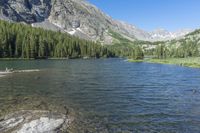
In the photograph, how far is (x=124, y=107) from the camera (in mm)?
46969

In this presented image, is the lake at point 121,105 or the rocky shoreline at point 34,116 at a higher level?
the rocky shoreline at point 34,116

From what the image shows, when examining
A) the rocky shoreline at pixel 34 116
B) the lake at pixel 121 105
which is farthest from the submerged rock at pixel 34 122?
the lake at pixel 121 105

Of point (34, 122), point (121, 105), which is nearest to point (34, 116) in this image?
point (34, 122)

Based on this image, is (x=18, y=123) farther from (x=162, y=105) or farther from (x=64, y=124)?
(x=162, y=105)

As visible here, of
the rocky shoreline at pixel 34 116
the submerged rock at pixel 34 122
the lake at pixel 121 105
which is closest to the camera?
the submerged rock at pixel 34 122

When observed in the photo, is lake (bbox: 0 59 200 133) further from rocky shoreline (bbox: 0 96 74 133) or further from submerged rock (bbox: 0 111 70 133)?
submerged rock (bbox: 0 111 70 133)

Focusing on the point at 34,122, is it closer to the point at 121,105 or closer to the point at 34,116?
the point at 34,116

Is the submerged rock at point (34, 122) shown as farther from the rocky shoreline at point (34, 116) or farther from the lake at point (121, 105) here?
the lake at point (121, 105)

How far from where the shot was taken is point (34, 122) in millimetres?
35562

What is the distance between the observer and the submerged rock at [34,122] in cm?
3338

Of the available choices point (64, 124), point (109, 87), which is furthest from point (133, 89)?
point (64, 124)

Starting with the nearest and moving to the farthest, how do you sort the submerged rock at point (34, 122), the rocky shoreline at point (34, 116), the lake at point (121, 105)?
the submerged rock at point (34, 122) → the rocky shoreline at point (34, 116) → the lake at point (121, 105)

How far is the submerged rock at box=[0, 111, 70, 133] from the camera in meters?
33.4

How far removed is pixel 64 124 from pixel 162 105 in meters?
18.4
